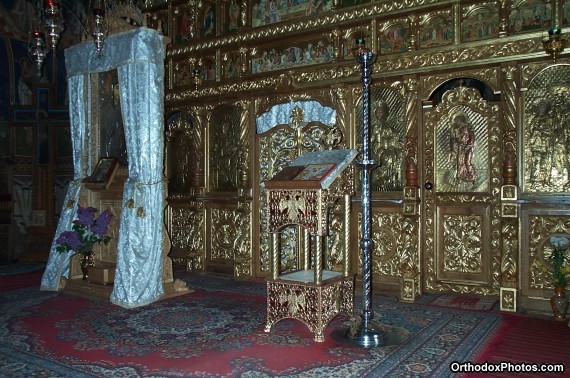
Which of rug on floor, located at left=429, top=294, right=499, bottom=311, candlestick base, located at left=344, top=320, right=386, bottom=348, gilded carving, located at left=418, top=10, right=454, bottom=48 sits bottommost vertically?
rug on floor, located at left=429, top=294, right=499, bottom=311

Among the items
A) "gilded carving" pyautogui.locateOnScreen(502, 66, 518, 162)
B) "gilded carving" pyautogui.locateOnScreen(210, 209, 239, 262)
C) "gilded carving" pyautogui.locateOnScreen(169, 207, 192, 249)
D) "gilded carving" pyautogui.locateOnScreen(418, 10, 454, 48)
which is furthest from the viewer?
"gilded carving" pyautogui.locateOnScreen(169, 207, 192, 249)

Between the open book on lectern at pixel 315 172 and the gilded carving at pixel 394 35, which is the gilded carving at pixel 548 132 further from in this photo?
the open book on lectern at pixel 315 172

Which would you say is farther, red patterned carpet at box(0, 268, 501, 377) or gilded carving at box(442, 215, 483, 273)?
gilded carving at box(442, 215, 483, 273)

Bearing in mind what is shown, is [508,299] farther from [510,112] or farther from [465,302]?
[510,112]

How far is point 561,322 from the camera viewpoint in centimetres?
469

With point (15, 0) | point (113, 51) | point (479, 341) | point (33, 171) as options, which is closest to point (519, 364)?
point (479, 341)

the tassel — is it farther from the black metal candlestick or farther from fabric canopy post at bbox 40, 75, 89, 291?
the black metal candlestick

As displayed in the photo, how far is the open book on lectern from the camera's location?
4.04 meters

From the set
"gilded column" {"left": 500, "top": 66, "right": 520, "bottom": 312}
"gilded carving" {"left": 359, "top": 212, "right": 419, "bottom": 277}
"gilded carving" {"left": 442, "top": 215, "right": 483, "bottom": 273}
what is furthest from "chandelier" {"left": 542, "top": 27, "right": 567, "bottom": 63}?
"gilded carving" {"left": 359, "top": 212, "right": 419, "bottom": 277}

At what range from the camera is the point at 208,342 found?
4.00 metres

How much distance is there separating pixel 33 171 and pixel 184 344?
264 inches

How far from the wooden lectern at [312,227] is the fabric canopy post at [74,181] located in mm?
3250

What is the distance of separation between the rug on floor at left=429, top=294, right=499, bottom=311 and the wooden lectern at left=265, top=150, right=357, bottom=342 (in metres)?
1.49

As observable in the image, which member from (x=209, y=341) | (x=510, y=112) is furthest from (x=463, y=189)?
(x=209, y=341)
